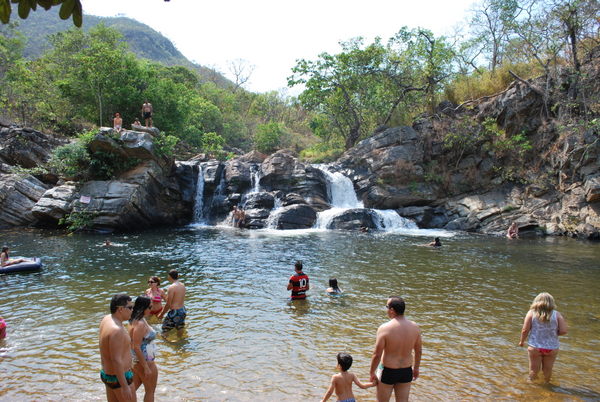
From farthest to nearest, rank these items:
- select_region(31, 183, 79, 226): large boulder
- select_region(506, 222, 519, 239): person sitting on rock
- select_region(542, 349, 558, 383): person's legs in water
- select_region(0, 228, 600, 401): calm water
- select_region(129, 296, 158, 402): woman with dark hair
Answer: select_region(506, 222, 519, 239): person sitting on rock, select_region(31, 183, 79, 226): large boulder, select_region(0, 228, 600, 401): calm water, select_region(542, 349, 558, 383): person's legs in water, select_region(129, 296, 158, 402): woman with dark hair

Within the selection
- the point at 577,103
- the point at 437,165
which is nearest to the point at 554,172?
the point at 577,103

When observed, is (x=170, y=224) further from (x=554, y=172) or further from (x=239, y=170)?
(x=554, y=172)

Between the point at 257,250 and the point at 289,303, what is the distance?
7668mm

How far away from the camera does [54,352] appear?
7.07 metres

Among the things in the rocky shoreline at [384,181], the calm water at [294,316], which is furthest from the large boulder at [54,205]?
the calm water at [294,316]

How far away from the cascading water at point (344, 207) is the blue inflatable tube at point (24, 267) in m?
16.2

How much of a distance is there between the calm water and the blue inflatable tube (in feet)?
1.04

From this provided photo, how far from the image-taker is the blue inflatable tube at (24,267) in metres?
12.6

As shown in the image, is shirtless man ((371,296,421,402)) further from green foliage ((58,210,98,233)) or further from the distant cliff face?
→ the distant cliff face

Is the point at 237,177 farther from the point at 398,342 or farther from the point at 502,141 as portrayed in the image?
the point at 398,342

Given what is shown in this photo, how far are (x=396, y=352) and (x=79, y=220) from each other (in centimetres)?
2116

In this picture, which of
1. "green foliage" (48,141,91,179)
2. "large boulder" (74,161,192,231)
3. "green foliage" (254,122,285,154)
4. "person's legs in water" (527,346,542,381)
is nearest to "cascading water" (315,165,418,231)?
"large boulder" (74,161,192,231)

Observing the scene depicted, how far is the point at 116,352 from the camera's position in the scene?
4.10 metres

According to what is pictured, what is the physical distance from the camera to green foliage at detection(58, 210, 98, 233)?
68.9 ft
